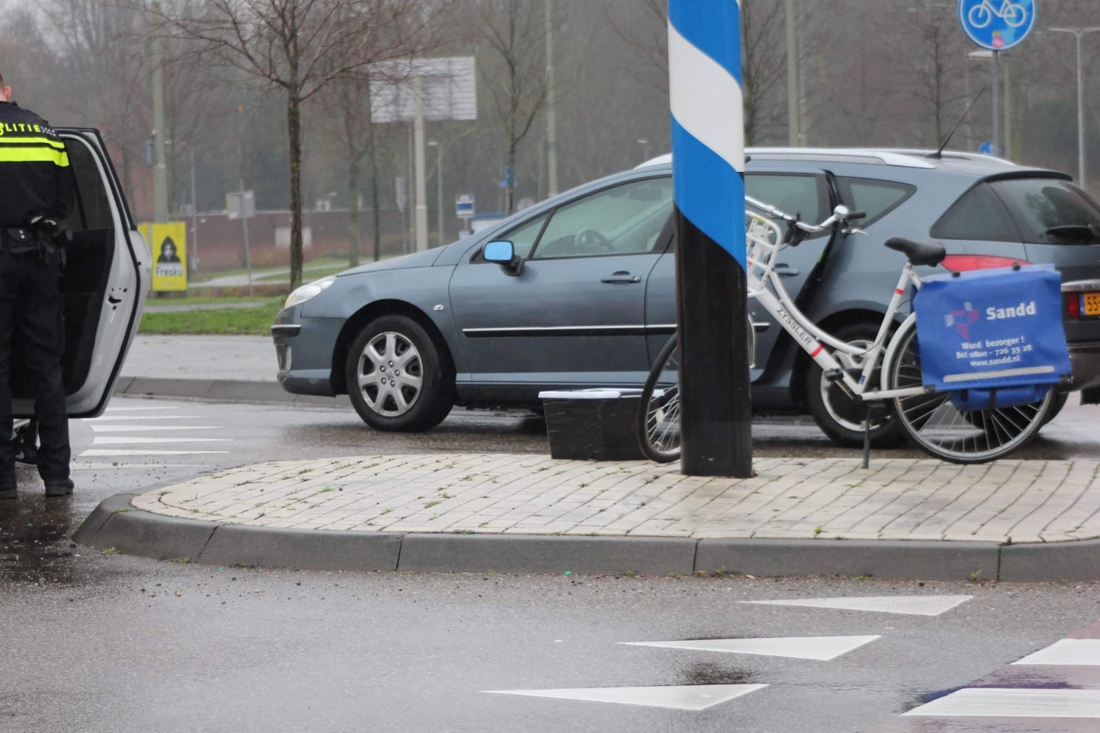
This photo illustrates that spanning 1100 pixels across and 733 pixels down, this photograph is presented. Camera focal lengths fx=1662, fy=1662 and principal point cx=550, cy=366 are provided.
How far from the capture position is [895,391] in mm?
8047

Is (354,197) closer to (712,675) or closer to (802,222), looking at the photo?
(802,222)

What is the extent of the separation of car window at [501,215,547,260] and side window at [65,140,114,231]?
2.58 meters

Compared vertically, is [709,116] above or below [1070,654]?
above

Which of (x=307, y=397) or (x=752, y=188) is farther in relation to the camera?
(x=307, y=397)

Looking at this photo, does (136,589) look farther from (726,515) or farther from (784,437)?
(784,437)

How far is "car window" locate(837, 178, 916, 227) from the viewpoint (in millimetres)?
9547

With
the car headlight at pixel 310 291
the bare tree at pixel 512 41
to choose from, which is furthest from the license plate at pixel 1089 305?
the bare tree at pixel 512 41

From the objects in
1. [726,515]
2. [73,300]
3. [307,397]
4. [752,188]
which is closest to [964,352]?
[726,515]

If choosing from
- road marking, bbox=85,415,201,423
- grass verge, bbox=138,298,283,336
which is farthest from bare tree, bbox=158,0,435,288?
road marking, bbox=85,415,201,423

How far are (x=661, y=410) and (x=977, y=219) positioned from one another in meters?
2.36

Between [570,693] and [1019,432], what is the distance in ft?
14.4

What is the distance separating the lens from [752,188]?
9.96m

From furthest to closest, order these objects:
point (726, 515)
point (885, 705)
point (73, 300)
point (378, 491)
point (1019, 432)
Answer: point (73, 300)
point (1019, 432)
point (378, 491)
point (726, 515)
point (885, 705)

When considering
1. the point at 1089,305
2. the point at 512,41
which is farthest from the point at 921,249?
the point at 512,41
